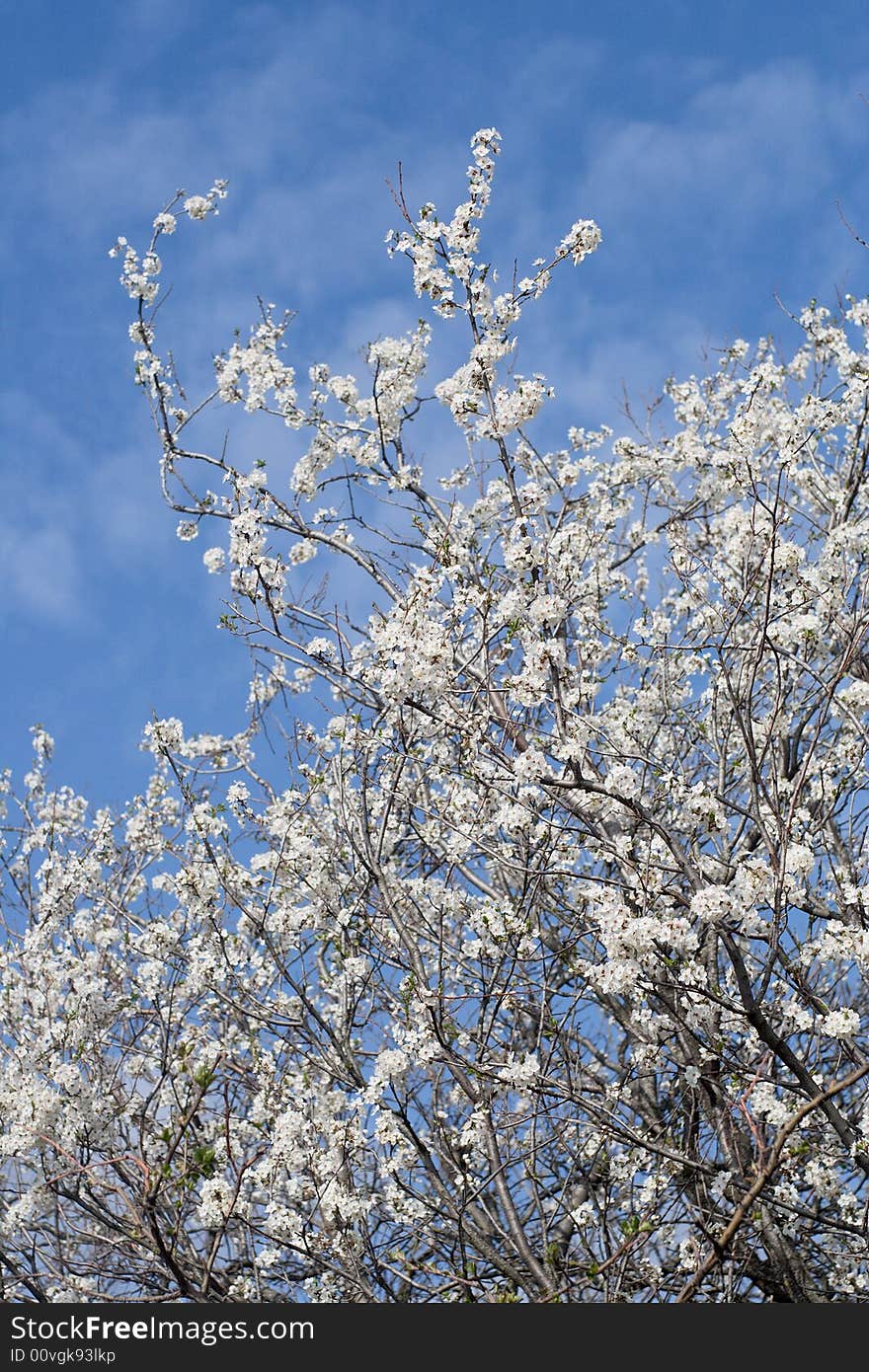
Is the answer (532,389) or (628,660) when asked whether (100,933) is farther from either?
(532,389)

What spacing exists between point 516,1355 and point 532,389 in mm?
3868

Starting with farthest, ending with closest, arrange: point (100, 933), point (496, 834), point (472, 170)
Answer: point (100, 933) < point (496, 834) < point (472, 170)

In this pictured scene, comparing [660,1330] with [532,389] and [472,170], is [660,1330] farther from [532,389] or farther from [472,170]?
[472,170]

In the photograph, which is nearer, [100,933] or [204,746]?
[100,933]

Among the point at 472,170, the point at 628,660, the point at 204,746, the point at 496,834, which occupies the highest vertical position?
the point at 472,170

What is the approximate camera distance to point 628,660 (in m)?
6.32

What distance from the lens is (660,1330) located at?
14.4ft

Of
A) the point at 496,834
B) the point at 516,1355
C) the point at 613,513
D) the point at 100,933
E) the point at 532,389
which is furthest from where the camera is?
the point at 613,513

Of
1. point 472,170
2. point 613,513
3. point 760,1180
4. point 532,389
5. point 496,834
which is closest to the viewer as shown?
point 760,1180

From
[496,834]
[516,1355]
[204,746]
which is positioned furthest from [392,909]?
[204,746]

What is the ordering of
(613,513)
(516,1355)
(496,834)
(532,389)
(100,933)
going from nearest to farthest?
(516,1355)
(532,389)
(496,834)
(100,933)
(613,513)

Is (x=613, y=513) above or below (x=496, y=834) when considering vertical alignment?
above

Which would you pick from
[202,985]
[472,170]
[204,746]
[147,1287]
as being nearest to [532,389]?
[472,170]

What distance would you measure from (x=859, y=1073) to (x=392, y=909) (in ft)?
8.39
